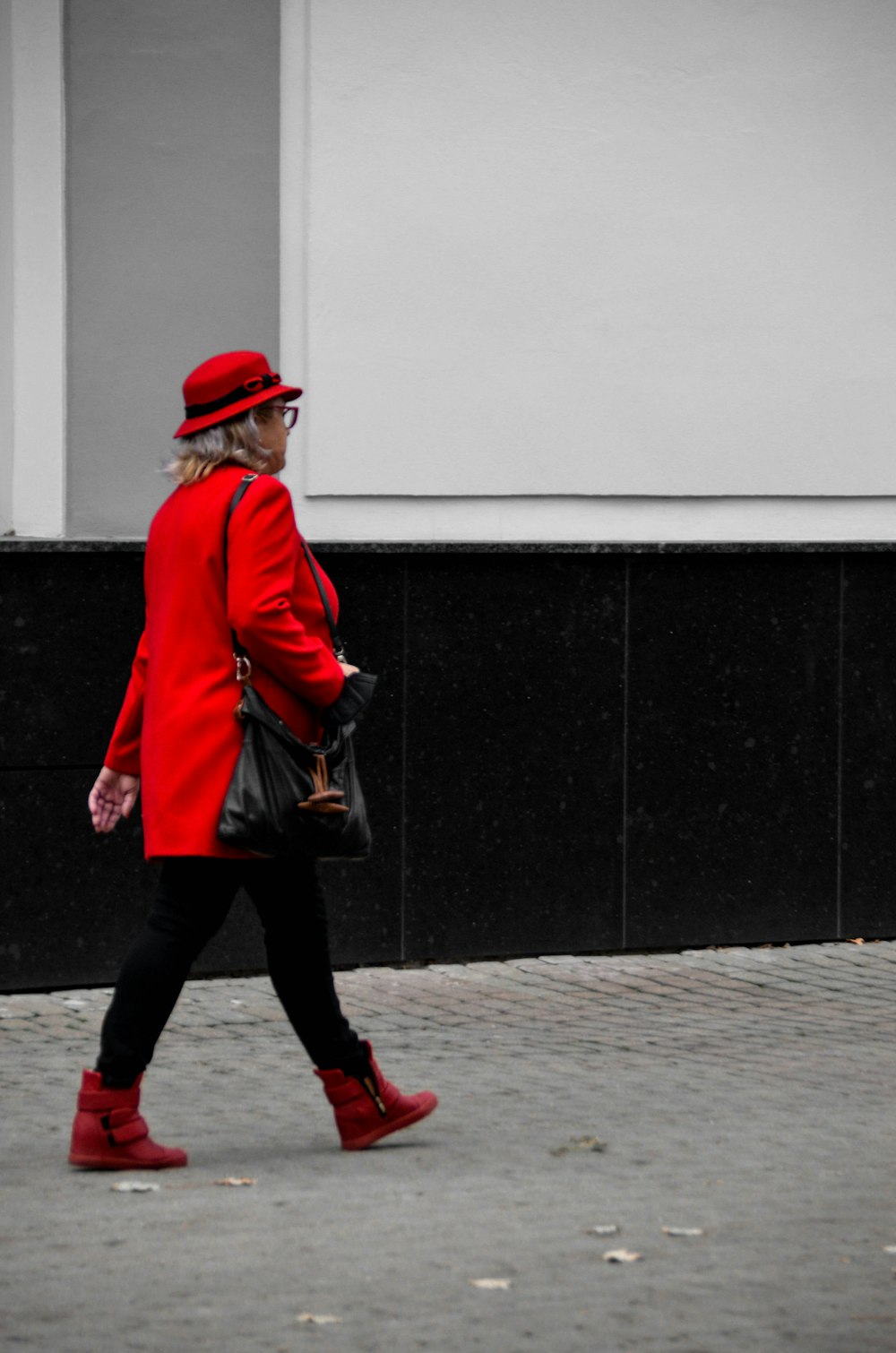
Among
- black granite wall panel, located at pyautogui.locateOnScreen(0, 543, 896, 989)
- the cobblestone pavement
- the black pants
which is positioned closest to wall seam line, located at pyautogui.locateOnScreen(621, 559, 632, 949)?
black granite wall panel, located at pyautogui.locateOnScreen(0, 543, 896, 989)

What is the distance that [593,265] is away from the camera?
8.97 m

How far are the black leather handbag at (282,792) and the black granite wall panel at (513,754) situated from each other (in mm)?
2971

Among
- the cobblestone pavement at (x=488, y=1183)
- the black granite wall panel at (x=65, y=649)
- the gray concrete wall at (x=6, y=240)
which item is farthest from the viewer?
the gray concrete wall at (x=6, y=240)

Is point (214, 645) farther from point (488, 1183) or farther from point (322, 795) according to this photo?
point (488, 1183)

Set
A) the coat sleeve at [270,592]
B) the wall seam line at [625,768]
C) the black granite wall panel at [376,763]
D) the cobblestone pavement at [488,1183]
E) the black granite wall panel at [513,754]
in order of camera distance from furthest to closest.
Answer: the wall seam line at [625,768]
the black granite wall panel at [513,754]
the black granite wall panel at [376,763]
the coat sleeve at [270,592]
the cobblestone pavement at [488,1183]

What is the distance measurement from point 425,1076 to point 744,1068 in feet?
3.06

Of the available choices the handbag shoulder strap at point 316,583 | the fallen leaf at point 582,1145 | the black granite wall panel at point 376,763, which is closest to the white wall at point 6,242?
the black granite wall panel at point 376,763

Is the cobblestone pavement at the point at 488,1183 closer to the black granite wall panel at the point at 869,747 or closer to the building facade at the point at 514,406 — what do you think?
the building facade at the point at 514,406

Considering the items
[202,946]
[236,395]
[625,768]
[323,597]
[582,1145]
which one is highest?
[236,395]

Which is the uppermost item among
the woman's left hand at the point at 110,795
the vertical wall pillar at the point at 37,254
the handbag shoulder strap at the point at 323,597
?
the vertical wall pillar at the point at 37,254

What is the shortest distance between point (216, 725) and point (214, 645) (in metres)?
0.19

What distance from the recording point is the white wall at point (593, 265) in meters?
8.70

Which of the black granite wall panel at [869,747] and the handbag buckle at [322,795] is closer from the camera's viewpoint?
the handbag buckle at [322,795]

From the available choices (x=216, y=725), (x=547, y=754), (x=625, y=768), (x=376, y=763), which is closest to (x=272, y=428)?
(x=216, y=725)
